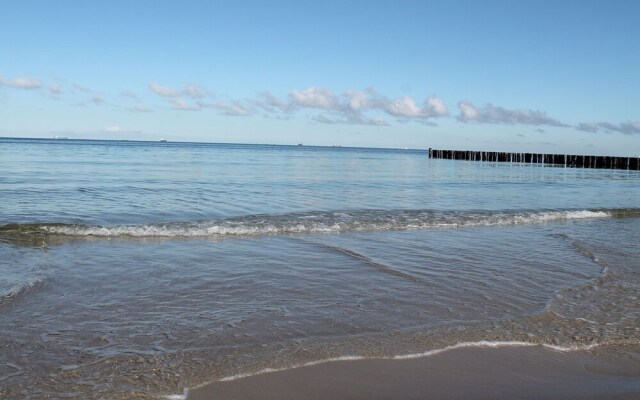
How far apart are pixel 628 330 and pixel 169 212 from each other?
510 inches

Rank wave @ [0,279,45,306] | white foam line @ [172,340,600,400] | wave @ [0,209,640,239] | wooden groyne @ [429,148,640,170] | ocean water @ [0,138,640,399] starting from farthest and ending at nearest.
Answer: wooden groyne @ [429,148,640,170] → wave @ [0,209,640,239] → wave @ [0,279,45,306] → ocean water @ [0,138,640,399] → white foam line @ [172,340,600,400]

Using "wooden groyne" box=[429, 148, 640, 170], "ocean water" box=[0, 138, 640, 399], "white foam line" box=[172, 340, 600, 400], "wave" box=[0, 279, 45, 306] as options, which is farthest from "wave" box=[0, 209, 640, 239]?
"wooden groyne" box=[429, 148, 640, 170]

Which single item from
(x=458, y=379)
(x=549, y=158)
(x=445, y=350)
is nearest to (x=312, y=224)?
(x=445, y=350)

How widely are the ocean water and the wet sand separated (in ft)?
0.77

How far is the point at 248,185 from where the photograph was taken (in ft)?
88.0

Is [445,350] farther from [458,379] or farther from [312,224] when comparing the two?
[312,224]

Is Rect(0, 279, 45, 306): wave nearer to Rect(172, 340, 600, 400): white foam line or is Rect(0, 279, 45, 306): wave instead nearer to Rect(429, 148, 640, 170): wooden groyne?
Rect(172, 340, 600, 400): white foam line

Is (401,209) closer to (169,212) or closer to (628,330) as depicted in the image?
(169,212)

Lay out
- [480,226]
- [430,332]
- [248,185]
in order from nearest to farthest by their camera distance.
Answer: [430,332]
[480,226]
[248,185]

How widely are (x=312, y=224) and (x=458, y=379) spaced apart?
388 inches

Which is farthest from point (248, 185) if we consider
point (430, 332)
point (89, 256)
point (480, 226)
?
point (430, 332)

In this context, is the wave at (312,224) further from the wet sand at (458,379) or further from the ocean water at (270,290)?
the wet sand at (458,379)

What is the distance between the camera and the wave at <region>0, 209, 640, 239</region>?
12422 millimetres

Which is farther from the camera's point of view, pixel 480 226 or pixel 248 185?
pixel 248 185
